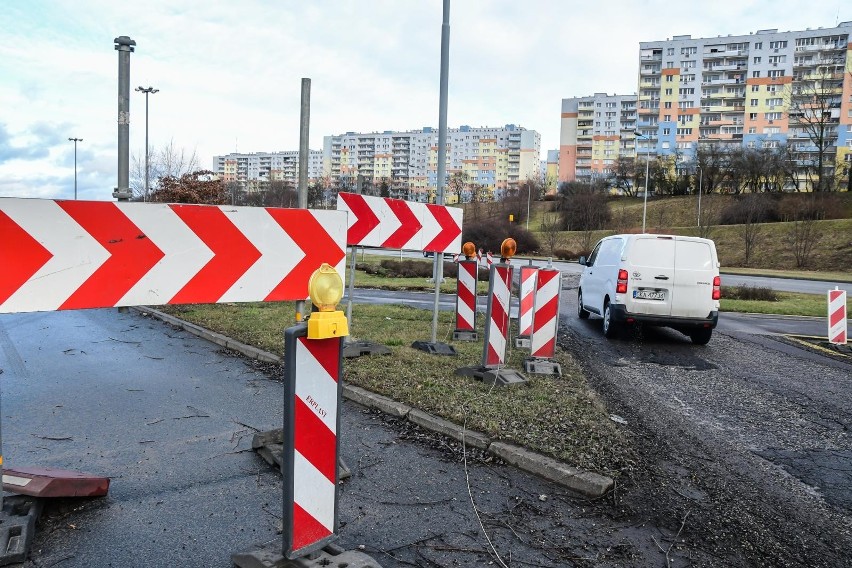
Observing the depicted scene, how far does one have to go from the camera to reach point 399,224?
26.5ft

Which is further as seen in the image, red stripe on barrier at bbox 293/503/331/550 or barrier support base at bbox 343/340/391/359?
barrier support base at bbox 343/340/391/359

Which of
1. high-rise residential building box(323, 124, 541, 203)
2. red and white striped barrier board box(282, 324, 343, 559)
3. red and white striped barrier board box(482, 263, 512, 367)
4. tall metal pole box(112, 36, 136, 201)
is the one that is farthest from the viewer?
high-rise residential building box(323, 124, 541, 203)

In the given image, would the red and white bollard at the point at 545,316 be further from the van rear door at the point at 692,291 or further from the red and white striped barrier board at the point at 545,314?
the van rear door at the point at 692,291

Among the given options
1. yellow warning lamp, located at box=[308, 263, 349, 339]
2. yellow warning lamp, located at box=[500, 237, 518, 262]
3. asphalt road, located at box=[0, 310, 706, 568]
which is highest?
yellow warning lamp, located at box=[500, 237, 518, 262]

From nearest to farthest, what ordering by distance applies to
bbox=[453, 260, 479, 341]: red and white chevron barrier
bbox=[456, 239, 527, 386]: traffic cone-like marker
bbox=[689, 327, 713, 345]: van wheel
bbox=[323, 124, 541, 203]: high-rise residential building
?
bbox=[456, 239, 527, 386]: traffic cone-like marker → bbox=[453, 260, 479, 341]: red and white chevron barrier → bbox=[689, 327, 713, 345]: van wheel → bbox=[323, 124, 541, 203]: high-rise residential building

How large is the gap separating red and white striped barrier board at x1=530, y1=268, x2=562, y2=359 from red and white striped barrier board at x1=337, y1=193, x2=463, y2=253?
4.24 feet

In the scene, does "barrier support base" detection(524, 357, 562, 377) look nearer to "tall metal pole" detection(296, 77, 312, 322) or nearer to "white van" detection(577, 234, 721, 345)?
"tall metal pole" detection(296, 77, 312, 322)

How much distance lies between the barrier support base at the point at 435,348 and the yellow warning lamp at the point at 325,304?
5.69 metres

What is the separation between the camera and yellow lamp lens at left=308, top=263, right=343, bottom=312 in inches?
113

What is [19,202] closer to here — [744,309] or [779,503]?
[779,503]

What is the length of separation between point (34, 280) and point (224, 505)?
167 cm

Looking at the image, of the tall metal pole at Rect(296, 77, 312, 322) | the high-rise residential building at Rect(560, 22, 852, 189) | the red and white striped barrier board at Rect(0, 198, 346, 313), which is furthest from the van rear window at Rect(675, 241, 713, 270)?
the high-rise residential building at Rect(560, 22, 852, 189)

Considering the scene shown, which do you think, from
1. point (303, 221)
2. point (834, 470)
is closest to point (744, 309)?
point (834, 470)

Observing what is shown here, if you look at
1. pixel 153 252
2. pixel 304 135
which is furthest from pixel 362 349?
pixel 153 252
